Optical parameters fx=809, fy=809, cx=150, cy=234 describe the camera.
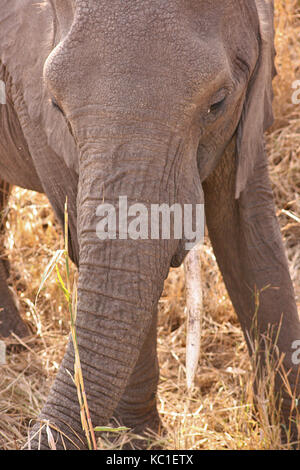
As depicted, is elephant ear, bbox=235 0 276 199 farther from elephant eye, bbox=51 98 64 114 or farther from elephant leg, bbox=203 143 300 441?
elephant eye, bbox=51 98 64 114

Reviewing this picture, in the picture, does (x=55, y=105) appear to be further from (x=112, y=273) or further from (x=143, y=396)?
(x=143, y=396)

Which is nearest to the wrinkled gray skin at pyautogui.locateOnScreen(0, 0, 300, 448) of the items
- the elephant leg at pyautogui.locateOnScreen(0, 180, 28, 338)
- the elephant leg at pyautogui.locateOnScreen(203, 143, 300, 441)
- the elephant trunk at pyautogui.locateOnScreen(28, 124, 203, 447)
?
the elephant trunk at pyautogui.locateOnScreen(28, 124, 203, 447)

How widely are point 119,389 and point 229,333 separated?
6.33 feet

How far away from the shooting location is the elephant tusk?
2.65m

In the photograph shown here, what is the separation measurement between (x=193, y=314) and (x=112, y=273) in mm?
720

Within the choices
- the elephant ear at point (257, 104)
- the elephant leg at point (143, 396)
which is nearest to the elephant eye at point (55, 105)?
the elephant ear at point (257, 104)

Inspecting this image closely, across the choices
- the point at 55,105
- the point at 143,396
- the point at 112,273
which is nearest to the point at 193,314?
the point at 143,396

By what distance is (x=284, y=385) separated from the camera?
2.96 metres

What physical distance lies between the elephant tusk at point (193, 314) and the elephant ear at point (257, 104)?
1.01 feet

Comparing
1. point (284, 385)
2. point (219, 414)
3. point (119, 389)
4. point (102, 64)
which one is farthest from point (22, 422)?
point (102, 64)

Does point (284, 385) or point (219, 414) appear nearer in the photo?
point (284, 385)

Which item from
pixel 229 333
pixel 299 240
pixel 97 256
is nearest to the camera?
pixel 97 256

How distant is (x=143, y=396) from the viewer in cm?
315
